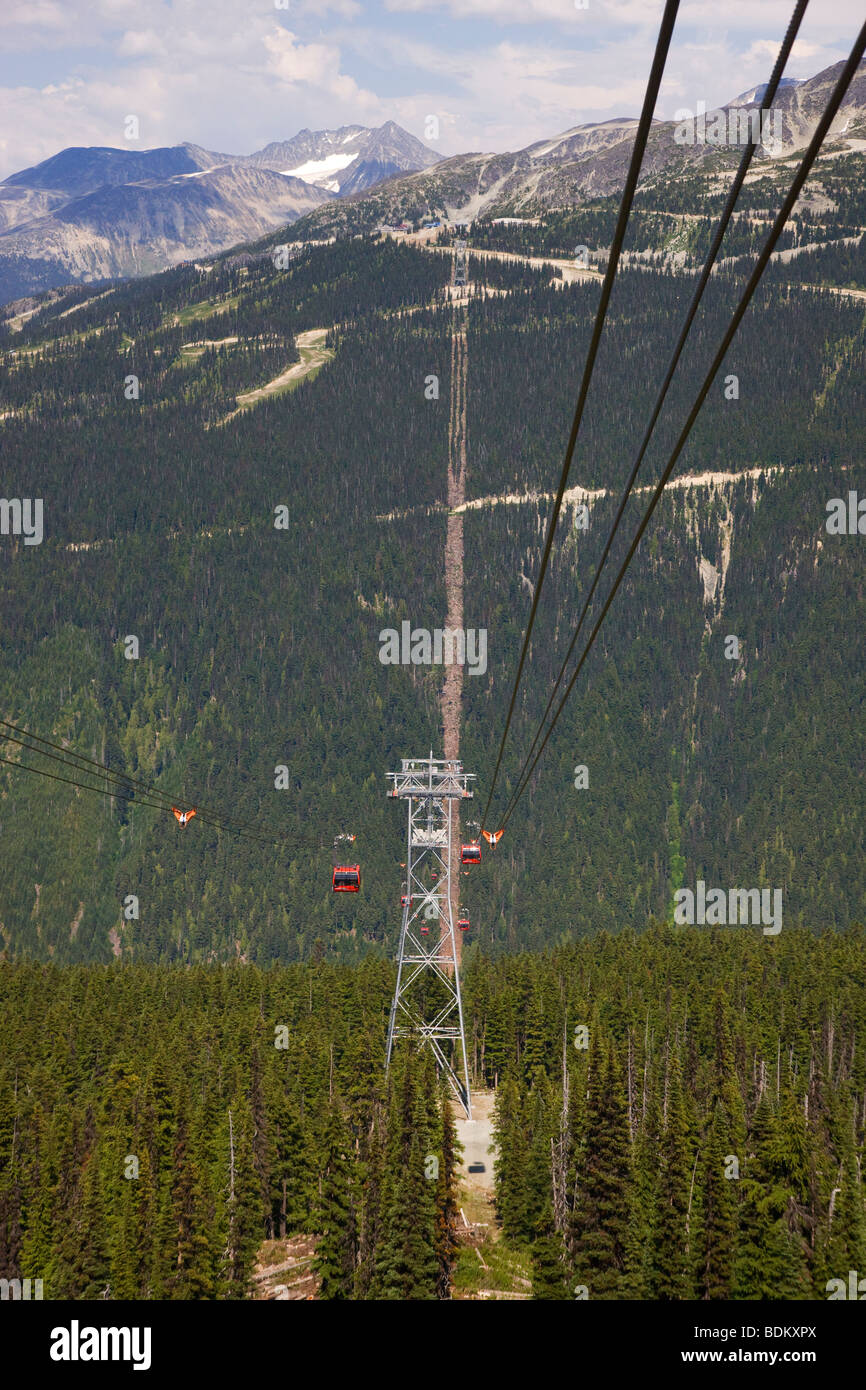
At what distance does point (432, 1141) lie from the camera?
242 ft

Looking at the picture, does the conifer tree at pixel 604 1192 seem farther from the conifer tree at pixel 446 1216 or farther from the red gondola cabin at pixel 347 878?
the red gondola cabin at pixel 347 878

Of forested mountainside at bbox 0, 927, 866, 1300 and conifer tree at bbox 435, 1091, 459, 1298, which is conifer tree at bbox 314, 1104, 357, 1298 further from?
conifer tree at bbox 435, 1091, 459, 1298

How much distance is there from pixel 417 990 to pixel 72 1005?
30406 millimetres

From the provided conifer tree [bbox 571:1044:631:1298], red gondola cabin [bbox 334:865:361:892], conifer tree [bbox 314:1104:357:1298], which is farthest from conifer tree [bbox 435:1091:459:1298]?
red gondola cabin [bbox 334:865:361:892]

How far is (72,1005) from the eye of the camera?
125 metres

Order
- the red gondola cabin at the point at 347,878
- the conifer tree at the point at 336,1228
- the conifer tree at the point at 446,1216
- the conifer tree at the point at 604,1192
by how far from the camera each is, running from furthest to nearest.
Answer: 1. the red gondola cabin at the point at 347,878
2. the conifer tree at the point at 336,1228
3. the conifer tree at the point at 446,1216
4. the conifer tree at the point at 604,1192

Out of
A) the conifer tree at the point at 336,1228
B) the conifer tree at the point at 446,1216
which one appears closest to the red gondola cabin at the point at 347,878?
the conifer tree at the point at 446,1216

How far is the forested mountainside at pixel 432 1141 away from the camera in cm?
6844

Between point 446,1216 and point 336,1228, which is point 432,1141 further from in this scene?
point 336,1228

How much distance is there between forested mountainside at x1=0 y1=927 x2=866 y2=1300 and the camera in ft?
225

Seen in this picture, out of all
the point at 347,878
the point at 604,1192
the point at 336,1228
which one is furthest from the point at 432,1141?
the point at 347,878
